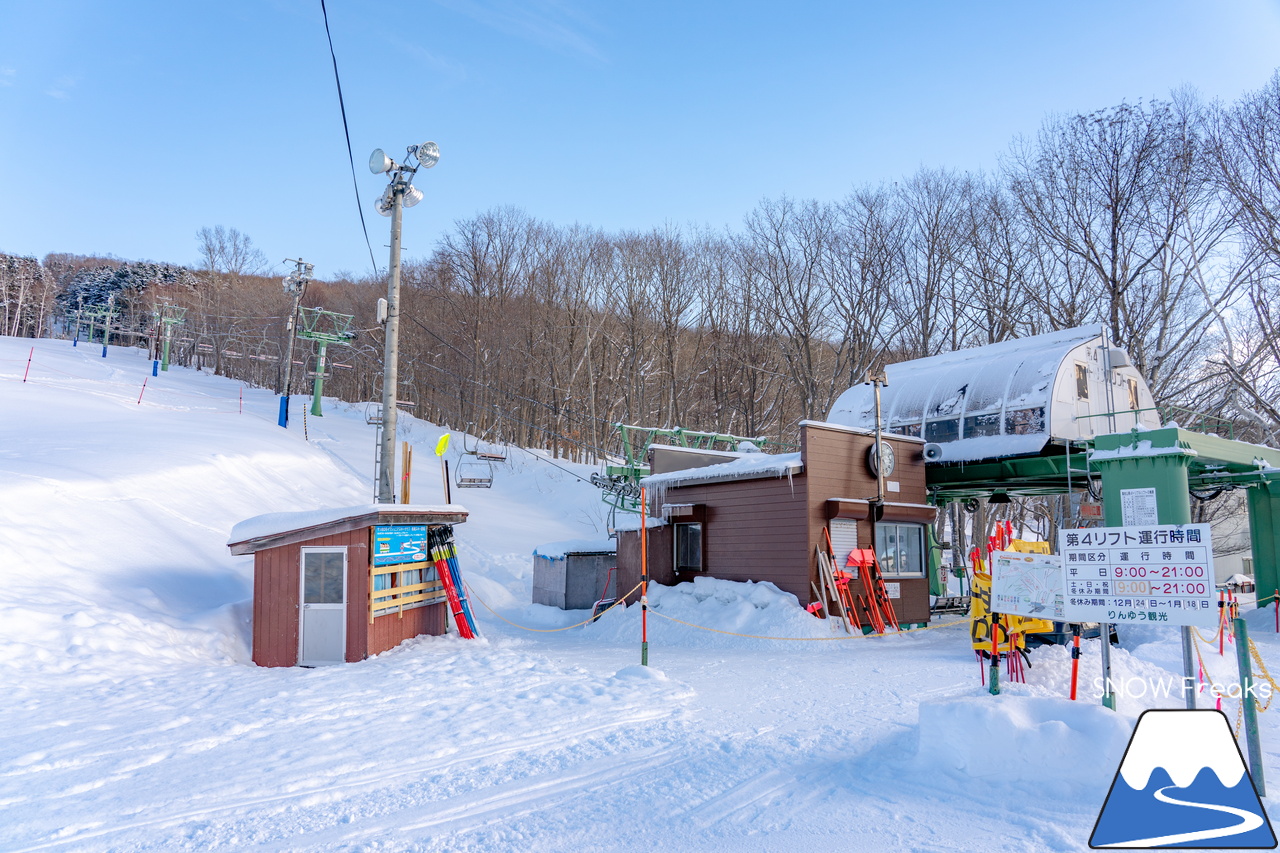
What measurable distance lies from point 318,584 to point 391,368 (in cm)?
425

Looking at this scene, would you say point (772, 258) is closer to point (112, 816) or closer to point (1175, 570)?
point (1175, 570)

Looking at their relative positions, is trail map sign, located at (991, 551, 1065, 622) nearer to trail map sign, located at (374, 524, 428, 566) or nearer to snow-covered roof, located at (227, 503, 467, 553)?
snow-covered roof, located at (227, 503, 467, 553)

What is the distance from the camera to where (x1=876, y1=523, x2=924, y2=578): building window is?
638 inches

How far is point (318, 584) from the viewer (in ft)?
35.8

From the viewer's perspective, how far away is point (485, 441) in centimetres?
3719

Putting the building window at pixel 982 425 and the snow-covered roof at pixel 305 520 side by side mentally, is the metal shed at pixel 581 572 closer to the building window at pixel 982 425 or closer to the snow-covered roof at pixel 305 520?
the snow-covered roof at pixel 305 520

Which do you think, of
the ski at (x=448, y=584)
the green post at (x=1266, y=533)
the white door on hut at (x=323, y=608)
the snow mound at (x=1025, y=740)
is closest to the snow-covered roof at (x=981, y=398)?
the green post at (x=1266, y=533)

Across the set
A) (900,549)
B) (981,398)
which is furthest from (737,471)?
(981,398)

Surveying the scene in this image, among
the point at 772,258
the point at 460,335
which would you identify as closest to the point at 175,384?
the point at 460,335

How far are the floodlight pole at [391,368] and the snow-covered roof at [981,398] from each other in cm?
1353

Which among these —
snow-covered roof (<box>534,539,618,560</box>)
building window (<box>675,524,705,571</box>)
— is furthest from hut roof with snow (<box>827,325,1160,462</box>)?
snow-covered roof (<box>534,539,618,560</box>)

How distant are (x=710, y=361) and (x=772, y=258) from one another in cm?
646

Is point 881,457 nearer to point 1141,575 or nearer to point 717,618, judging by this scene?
point 717,618

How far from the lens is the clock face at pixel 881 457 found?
618 inches
